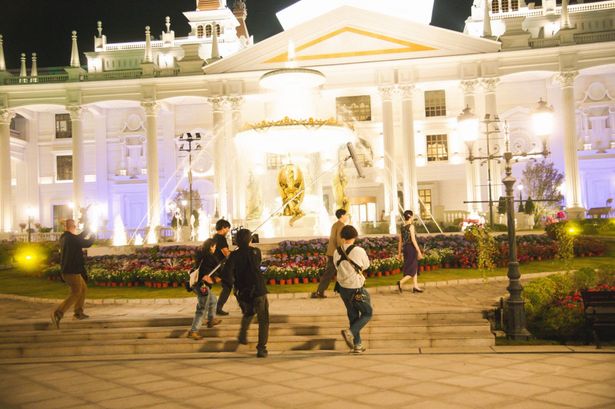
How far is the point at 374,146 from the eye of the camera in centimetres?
4119

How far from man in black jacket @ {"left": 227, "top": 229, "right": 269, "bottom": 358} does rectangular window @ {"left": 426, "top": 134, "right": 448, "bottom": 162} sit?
110 ft

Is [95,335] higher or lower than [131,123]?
lower

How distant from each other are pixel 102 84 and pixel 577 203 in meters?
30.1

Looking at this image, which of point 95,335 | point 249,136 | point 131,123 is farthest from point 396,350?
point 131,123

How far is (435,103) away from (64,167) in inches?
1068

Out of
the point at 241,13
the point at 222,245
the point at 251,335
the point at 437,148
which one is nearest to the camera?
the point at 251,335

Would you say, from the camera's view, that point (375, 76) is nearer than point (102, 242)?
No

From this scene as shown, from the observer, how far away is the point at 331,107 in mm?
41281

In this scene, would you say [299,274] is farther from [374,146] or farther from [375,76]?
[374,146]

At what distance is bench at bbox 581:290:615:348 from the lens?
902 cm

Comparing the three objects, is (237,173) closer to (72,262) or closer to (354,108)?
(354,108)

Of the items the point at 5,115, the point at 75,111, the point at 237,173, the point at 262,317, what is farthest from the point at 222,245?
the point at 5,115

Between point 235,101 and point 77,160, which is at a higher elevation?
point 235,101

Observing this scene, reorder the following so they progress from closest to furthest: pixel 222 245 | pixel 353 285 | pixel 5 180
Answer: pixel 353 285 < pixel 222 245 < pixel 5 180
